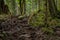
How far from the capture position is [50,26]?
A: 8797mm

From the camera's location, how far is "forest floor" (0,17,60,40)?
25.1 ft

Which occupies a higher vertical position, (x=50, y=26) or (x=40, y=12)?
(x=40, y=12)

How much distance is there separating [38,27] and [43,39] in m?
1.39

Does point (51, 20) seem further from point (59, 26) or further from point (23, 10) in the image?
point (23, 10)

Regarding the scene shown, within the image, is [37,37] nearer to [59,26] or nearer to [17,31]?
[17,31]

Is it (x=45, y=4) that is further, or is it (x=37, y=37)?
(x=45, y=4)

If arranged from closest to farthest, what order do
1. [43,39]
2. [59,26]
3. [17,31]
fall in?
[43,39], [17,31], [59,26]

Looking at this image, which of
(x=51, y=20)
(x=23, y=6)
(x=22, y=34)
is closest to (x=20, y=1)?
(x=23, y=6)

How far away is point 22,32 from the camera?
826 centimetres

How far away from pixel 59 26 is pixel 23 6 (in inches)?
264

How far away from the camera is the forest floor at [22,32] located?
764 centimetres

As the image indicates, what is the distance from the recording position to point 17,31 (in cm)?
833

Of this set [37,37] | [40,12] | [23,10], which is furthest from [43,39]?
[23,10]

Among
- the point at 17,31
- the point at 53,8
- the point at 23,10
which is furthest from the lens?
the point at 23,10
